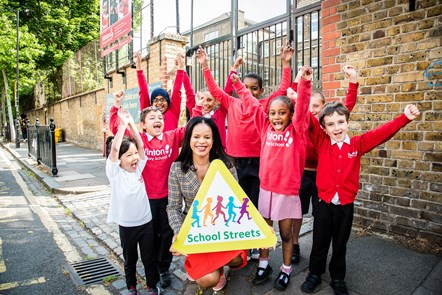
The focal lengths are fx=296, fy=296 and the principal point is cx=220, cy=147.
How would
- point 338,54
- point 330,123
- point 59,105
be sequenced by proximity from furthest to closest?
1. point 59,105
2. point 338,54
3. point 330,123

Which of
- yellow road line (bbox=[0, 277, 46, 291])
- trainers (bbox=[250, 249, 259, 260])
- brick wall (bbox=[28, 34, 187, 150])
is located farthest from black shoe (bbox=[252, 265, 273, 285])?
brick wall (bbox=[28, 34, 187, 150])

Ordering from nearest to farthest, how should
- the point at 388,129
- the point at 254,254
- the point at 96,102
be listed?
1. the point at 388,129
2. the point at 254,254
3. the point at 96,102

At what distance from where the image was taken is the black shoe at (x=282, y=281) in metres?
2.51

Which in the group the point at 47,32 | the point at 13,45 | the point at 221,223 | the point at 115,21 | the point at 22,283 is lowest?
the point at 22,283

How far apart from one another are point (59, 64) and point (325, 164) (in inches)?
849

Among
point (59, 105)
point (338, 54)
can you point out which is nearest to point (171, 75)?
point (338, 54)

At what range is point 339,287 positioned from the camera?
2398mm

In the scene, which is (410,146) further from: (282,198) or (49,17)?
(49,17)

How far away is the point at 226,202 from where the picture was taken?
227cm

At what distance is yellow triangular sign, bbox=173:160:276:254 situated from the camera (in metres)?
2.20

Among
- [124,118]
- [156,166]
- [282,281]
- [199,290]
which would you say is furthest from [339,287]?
[124,118]

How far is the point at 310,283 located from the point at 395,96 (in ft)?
7.29

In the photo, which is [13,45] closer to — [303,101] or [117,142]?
[117,142]

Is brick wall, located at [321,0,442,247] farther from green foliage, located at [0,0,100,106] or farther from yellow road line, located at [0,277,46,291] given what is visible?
green foliage, located at [0,0,100,106]
